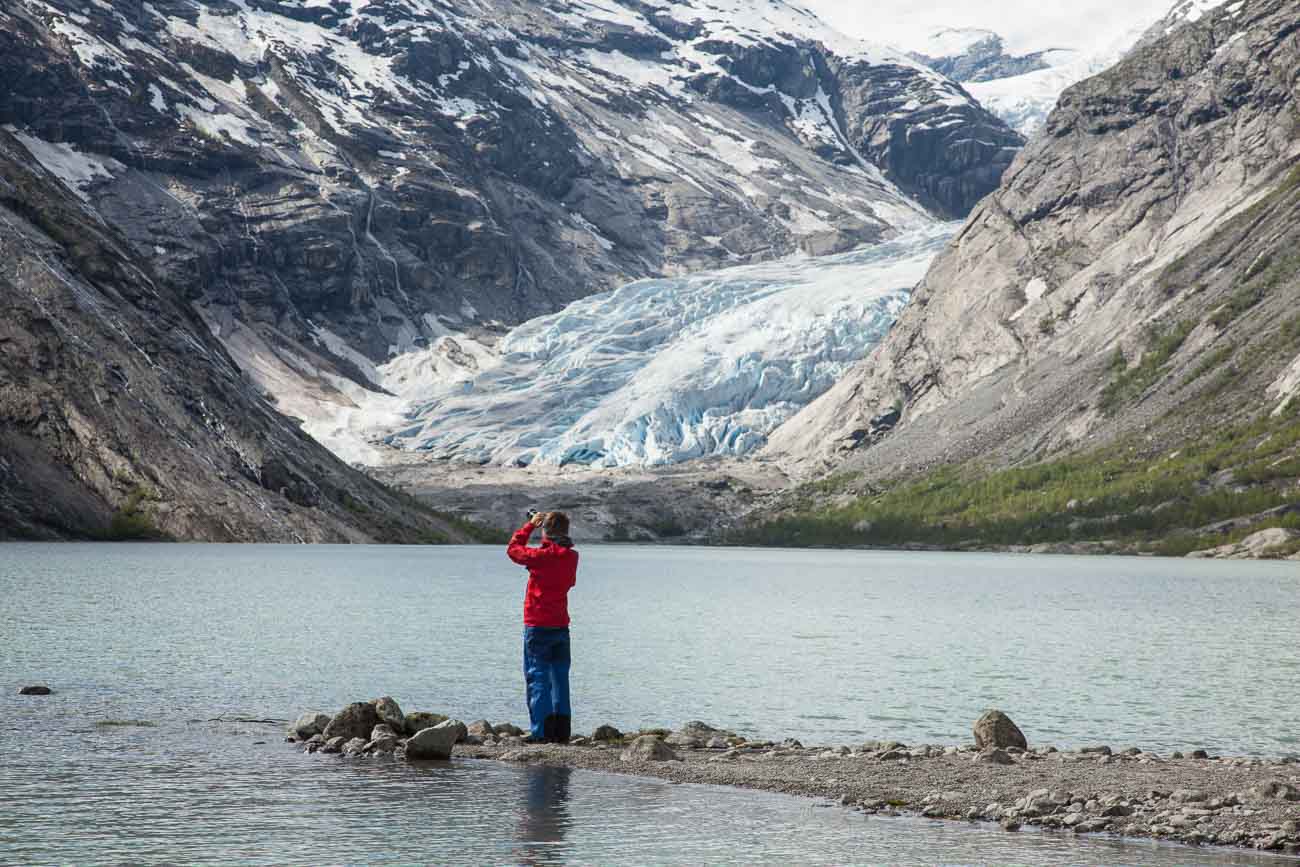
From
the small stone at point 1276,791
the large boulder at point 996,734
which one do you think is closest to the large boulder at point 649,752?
the large boulder at point 996,734

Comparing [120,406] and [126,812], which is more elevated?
[120,406]

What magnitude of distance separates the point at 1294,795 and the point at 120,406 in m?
119

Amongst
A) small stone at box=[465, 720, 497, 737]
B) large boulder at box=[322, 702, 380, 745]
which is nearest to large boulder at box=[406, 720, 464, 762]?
large boulder at box=[322, 702, 380, 745]

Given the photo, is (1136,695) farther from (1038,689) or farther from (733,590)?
(733,590)

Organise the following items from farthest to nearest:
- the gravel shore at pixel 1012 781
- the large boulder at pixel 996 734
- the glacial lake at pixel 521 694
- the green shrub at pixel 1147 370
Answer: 1. the green shrub at pixel 1147 370
2. the large boulder at pixel 996 734
3. the gravel shore at pixel 1012 781
4. the glacial lake at pixel 521 694

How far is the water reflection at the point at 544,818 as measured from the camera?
59.2 feet

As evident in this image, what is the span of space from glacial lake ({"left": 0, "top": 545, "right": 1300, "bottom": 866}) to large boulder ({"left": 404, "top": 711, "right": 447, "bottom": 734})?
2419mm

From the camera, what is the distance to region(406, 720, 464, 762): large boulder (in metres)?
24.7

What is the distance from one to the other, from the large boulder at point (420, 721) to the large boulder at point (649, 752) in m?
4.28

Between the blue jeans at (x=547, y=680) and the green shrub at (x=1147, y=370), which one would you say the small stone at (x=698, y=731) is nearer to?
the blue jeans at (x=547, y=680)

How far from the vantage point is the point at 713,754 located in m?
26.2

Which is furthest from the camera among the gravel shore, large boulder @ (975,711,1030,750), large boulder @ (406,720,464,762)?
large boulder @ (975,711,1030,750)

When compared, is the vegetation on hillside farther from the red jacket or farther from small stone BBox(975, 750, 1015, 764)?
the red jacket

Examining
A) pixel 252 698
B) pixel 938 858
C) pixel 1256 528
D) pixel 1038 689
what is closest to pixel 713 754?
pixel 938 858
